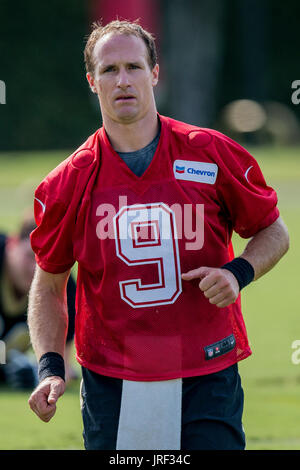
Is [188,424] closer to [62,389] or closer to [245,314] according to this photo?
[62,389]

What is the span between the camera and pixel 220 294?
141 inches

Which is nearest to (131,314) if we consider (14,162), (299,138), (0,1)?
(14,162)

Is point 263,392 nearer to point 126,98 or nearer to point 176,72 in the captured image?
point 126,98

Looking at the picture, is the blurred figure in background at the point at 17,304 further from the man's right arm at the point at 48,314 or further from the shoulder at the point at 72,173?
the shoulder at the point at 72,173

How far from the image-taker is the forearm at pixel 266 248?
3.86 meters

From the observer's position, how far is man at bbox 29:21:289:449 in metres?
3.73

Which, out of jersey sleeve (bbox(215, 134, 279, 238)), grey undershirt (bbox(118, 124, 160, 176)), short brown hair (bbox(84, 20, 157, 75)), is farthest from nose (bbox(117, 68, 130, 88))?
jersey sleeve (bbox(215, 134, 279, 238))

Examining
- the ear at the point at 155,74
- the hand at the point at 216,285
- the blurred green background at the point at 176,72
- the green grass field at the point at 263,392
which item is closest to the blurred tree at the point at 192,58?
the blurred green background at the point at 176,72

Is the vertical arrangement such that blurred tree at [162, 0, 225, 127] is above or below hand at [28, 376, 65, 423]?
above

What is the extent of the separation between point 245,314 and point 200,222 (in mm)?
6291

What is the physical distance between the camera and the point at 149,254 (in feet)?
12.3

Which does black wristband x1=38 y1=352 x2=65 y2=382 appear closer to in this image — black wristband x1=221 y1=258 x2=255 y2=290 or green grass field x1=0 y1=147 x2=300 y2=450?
black wristband x1=221 y1=258 x2=255 y2=290

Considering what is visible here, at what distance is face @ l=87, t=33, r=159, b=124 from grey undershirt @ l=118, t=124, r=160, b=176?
0.42 feet

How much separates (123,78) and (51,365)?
3.90 ft
